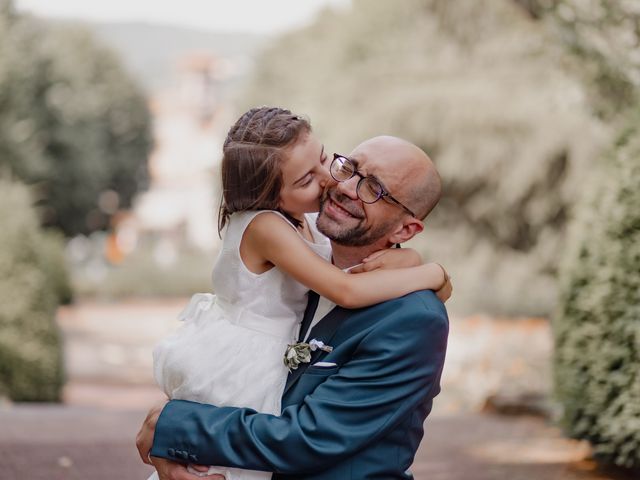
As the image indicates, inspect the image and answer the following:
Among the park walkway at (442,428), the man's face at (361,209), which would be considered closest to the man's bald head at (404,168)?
the man's face at (361,209)

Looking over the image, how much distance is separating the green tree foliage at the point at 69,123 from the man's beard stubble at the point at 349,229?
18864 mm

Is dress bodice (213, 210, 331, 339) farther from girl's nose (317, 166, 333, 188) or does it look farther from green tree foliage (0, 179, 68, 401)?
green tree foliage (0, 179, 68, 401)

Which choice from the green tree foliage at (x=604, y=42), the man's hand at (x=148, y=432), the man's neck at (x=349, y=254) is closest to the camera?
the man's hand at (x=148, y=432)

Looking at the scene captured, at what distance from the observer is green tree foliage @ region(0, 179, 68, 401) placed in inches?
415

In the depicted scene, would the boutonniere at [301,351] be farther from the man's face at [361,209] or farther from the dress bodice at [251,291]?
the man's face at [361,209]

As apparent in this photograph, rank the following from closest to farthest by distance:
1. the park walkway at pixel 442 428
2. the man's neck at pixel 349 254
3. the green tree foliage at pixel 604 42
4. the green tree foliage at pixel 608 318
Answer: the man's neck at pixel 349 254, the green tree foliage at pixel 608 318, the park walkway at pixel 442 428, the green tree foliage at pixel 604 42

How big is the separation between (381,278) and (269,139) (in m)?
0.50

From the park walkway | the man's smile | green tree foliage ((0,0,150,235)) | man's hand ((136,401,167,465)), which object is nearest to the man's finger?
the man's smile

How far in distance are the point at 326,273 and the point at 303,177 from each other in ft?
1.04

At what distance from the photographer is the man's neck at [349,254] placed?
8.97 feet

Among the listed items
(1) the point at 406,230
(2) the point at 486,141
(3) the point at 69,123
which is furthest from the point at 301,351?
(3) the point at 69,123

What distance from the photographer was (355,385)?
7.95 ft

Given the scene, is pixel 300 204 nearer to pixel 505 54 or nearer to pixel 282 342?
pixel 282 342

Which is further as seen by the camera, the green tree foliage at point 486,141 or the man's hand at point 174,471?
the green tree foliage at point 486,141
